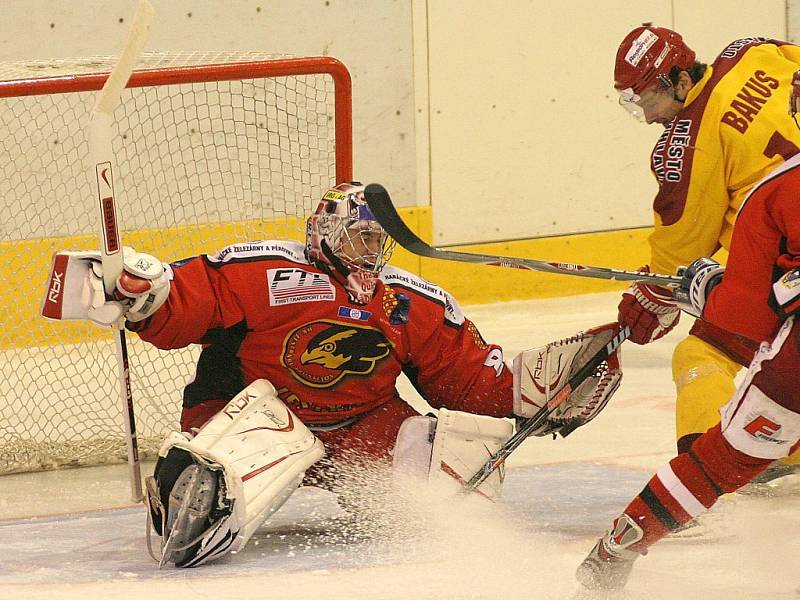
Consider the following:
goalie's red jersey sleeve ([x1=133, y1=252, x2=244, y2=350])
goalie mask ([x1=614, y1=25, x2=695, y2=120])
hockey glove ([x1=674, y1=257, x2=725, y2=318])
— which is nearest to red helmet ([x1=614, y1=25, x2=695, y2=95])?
goalie mask ([x1=614, y1=25, x2=695, y2=120])

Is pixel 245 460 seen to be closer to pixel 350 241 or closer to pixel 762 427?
pixel 350 241

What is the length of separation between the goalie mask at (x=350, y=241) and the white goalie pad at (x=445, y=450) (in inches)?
12.4

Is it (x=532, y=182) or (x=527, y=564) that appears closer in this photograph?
(x=527, y=564)

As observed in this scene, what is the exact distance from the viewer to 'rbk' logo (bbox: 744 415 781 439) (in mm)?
2362

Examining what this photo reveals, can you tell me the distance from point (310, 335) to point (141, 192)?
228cm

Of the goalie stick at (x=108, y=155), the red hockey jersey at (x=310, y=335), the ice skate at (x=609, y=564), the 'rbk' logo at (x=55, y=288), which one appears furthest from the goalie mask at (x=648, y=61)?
the 'rbk' logo at (x=55, y=288)

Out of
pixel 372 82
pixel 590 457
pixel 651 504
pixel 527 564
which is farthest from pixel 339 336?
pixel 372 82

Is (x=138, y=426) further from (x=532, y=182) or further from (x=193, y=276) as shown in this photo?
(x=532, y=182)

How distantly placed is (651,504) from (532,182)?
3800mm

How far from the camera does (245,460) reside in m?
2.83

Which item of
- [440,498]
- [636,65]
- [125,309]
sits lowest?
[440,498]

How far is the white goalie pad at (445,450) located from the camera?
3102 mm

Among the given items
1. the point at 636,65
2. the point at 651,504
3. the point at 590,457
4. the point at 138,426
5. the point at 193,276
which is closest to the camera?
the point at 651,504

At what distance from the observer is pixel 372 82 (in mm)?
5812
